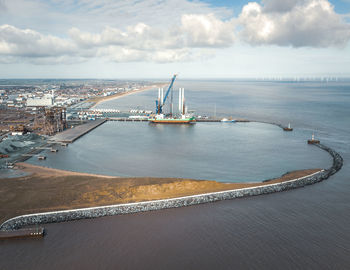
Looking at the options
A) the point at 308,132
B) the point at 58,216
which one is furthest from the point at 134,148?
the point at 308,132

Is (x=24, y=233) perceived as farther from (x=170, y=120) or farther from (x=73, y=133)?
(x=170, y=120)

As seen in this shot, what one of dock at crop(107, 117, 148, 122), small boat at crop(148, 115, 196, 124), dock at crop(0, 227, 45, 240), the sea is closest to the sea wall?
the sea

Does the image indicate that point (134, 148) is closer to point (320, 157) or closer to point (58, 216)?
point (58, 216)

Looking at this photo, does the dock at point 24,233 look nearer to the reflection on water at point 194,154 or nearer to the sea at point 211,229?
the sea at point 211,229

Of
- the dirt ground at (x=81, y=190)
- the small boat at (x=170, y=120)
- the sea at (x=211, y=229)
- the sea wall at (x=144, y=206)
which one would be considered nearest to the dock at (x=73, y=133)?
the sea at (x=211, y=229)

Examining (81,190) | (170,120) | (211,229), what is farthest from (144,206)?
(170,120)
